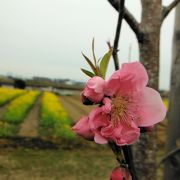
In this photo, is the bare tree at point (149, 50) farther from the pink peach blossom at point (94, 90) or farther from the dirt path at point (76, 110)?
the dirt path at point (76, 110)

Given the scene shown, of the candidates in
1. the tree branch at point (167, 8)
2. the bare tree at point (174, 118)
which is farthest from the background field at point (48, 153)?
the tree branch at point (167, 8)

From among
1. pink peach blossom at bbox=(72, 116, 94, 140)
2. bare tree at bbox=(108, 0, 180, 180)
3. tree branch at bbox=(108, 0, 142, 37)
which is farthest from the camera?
bare tree at bbox=(108, 0, 180, 180)

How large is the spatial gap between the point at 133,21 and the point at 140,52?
30 centimetres

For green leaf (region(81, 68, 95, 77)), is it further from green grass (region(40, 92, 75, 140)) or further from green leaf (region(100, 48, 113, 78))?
green grass (region(40, 92, 75, 140))

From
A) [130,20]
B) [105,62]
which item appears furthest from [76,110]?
[105,62]

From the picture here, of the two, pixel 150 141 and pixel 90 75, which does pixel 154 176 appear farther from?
pixel 90 75

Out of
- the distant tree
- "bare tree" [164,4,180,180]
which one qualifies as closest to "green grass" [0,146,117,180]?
"bare tree" [164,4,180,180]

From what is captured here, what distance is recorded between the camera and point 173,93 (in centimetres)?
316

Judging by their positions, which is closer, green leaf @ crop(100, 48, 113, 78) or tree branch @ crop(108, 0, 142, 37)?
green leaf @ crop(100, 48, 113, 78)

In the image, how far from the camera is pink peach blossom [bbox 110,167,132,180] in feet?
3.71

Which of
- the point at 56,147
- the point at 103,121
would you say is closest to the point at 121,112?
the point at 103,121

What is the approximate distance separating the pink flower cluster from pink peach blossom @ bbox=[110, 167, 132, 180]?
8cm

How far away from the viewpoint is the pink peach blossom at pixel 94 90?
3.57ft

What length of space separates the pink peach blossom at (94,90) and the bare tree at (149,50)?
4.21 feet
